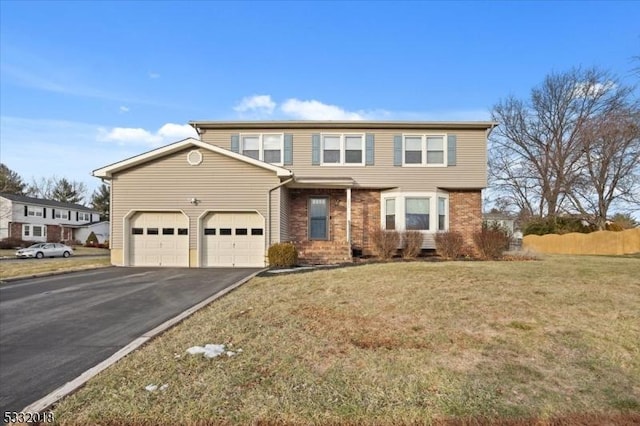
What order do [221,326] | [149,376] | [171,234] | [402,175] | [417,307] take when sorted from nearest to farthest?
1. [149,376]
2. [221,326]
3. [417,307]
4. [171,234]
5. [402,175]

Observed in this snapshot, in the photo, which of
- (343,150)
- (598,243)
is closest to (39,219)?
(343,150)

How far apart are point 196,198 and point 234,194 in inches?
57.4

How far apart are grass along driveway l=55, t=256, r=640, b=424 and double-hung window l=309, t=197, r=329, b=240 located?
1009 centimetres

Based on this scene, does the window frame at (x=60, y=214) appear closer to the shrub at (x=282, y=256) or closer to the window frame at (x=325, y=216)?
the window frame at (x=325, y=216)

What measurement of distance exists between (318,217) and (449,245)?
5.60m

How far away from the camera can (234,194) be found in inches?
647

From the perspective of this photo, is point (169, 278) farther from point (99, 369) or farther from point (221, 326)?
point (99, 369)

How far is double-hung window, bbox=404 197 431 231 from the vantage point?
18250mm

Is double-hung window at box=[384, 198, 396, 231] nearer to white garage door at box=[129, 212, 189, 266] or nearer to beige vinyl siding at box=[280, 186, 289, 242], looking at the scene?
beige vinyl siding at box=[280, 186, 289, 242]

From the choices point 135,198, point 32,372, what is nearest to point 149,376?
point 32,372

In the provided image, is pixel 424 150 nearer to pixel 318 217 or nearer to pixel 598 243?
pixel 318 217

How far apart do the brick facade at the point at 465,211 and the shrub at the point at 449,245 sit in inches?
81.4

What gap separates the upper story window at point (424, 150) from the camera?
18719mm

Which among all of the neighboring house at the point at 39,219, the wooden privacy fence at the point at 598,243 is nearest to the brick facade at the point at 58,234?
the neighboring house at the point at 39,219
